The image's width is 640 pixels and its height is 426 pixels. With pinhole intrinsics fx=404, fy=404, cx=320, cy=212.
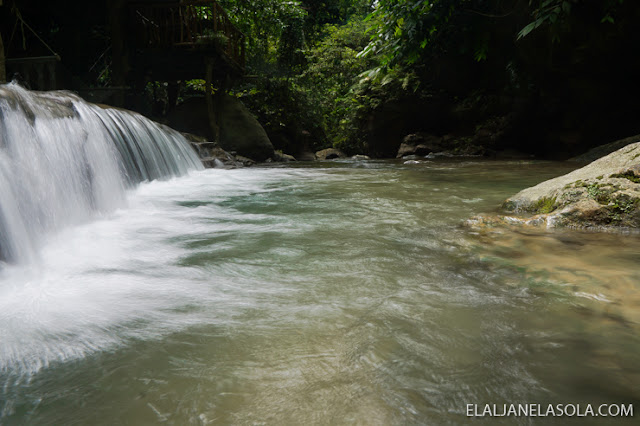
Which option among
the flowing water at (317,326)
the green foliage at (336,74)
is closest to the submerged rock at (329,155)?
the green foliage at (336,74)

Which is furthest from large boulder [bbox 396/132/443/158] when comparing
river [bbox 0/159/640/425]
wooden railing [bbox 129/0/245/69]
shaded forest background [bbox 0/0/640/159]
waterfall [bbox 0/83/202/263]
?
river [bbox 0/159/640/425]

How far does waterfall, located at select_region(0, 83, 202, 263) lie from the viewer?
281cm

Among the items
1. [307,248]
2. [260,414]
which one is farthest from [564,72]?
[260,414]

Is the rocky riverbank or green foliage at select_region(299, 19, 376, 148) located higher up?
green foliage at select_region(299, 19, 376, 148)

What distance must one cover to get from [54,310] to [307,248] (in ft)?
4.65

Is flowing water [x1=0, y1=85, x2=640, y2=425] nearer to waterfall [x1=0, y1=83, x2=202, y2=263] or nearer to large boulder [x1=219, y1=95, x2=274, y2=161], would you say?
waterfall [x1=0, y1=83, x2=202, y2=263]

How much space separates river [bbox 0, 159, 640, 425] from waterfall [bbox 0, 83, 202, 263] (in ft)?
0.91

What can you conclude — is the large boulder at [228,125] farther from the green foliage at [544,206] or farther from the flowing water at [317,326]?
the green foliage at [544,206]

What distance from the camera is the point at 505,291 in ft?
5.98

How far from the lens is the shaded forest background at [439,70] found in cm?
805

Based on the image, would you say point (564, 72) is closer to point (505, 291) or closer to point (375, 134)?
point (375, 134)

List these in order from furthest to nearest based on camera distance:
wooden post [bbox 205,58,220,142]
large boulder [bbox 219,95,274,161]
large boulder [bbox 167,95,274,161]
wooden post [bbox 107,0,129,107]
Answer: large boulder [bbox 219,95,274,161]
large boulder [bbox 167,95,274,161]
wooden post [bbox 205,58,220,142]
wooden post [bbox 107,0,129,107]

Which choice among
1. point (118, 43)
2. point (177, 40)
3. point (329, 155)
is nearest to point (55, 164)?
point (118, 43)

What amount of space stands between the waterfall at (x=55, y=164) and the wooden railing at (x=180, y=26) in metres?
4.91
